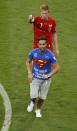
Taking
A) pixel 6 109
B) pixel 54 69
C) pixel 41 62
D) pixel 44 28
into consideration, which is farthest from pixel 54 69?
pixel 6 109

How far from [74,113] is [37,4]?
1006 cm

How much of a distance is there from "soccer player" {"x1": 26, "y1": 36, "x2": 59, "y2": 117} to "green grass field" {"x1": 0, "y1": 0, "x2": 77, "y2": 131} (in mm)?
705

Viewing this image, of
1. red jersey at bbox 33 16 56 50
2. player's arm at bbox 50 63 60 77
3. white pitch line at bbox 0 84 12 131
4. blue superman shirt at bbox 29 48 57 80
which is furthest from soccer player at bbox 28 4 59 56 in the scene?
white pitch line at bbox 0 84 12 131

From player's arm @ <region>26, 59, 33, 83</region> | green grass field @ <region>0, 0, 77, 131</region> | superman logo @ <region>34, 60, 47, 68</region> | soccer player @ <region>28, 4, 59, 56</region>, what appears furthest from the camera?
soccer player @ <region>28, 4, 59, 56</region>

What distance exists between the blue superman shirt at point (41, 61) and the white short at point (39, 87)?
15cm

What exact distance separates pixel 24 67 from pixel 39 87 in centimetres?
376

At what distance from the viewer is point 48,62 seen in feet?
37.0

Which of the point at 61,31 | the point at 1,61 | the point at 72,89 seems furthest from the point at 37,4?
the point at 72,89

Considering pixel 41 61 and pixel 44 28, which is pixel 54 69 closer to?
pixel 41 61

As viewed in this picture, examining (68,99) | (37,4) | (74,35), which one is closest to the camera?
(68,99)

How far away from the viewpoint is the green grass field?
11.8 m

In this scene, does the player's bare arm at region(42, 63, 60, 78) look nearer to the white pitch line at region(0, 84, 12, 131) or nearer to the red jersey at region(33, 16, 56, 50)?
the white pitch line at region(0, 84, 12, 131)

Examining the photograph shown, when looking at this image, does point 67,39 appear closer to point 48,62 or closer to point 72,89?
point 72,89

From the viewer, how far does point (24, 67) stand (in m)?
15.3
